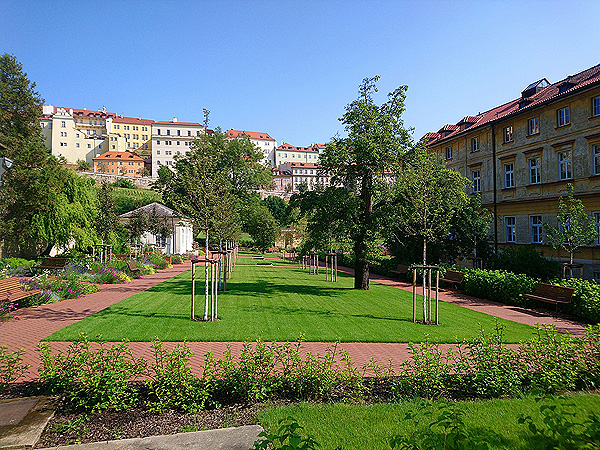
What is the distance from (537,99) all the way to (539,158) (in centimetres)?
494

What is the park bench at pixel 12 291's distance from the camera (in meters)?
12.3

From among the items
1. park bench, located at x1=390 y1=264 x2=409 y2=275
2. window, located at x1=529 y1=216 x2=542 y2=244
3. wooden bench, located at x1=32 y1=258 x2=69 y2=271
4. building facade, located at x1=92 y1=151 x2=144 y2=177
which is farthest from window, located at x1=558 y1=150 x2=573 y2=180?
building facade, located at x1=92 y1=151 x2=144 y2=177

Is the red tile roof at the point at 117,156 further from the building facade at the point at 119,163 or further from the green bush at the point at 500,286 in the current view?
the green bush at the point at 500,286

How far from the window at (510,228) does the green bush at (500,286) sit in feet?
33.9

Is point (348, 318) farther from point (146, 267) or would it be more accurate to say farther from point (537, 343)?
point (146, 267)

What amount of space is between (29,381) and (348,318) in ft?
27.5

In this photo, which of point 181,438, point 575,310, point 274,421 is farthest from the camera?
point 575,310

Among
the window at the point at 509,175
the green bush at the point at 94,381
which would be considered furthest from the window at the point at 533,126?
the green bush at the point at 94,381

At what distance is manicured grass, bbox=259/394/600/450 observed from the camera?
4309mm

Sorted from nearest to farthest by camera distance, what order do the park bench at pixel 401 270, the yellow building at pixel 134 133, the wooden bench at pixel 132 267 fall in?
the wooden bench at pixel 132 267 → the park bench at pixel 401 270 → the yellow building at pixel 134 133

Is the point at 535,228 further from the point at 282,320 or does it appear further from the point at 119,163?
the point at 119,163

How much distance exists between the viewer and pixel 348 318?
12.2 meters

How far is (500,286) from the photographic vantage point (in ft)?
54.6

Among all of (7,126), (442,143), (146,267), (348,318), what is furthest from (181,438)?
(7,126)
